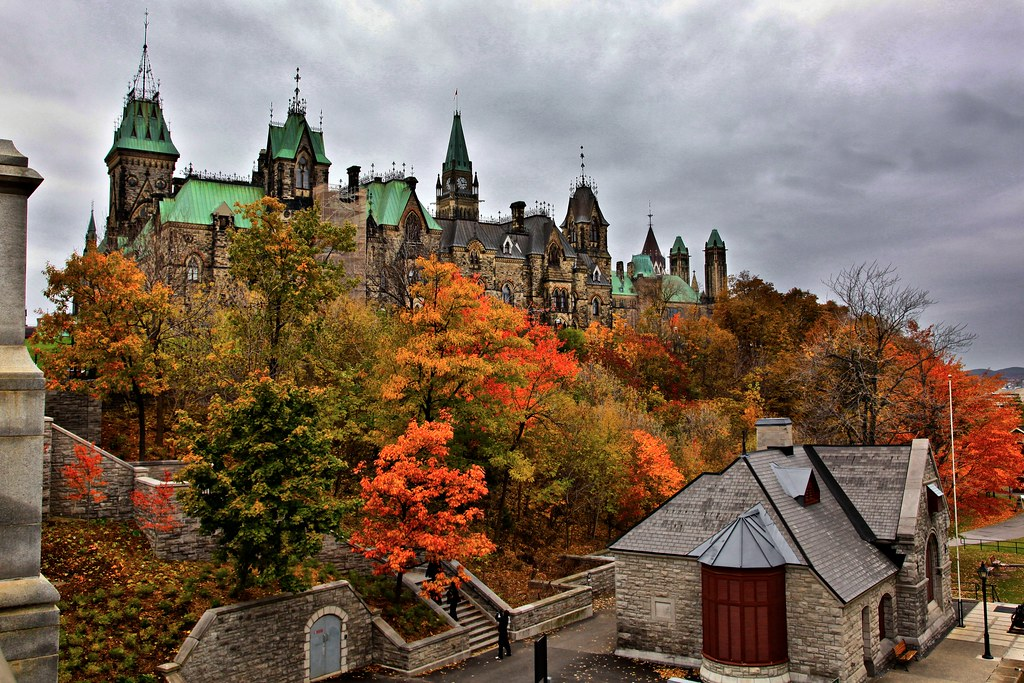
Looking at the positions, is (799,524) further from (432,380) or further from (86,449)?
(86,449)

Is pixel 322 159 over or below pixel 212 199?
over

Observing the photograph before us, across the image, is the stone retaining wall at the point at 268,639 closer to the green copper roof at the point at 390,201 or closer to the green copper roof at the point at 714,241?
the green copper roof at the point at 390,201

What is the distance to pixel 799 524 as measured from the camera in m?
20.2

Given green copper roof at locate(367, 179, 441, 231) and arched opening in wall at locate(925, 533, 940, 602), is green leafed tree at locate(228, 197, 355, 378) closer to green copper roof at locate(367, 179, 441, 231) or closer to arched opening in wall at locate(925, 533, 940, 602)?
arched opening in wall at locate(925, 533, 940, 602)

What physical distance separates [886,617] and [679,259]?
143204mm

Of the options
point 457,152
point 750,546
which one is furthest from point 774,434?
point 457,152

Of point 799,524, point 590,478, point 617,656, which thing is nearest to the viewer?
point 799,524

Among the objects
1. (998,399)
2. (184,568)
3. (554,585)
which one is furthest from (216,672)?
(998,399)

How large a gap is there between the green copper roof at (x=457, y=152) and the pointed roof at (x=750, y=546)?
3054 inches

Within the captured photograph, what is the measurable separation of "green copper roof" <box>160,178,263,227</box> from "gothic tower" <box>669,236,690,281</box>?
→ 110 meters

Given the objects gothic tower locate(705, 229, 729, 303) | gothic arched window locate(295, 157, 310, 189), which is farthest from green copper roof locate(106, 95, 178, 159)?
gothic tower locate(705, 229, 729, 303)

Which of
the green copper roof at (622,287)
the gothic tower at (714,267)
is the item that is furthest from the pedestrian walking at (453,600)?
the gothic tower at (714,267)

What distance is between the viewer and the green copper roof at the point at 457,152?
92750 mm

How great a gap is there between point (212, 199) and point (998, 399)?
180ft
